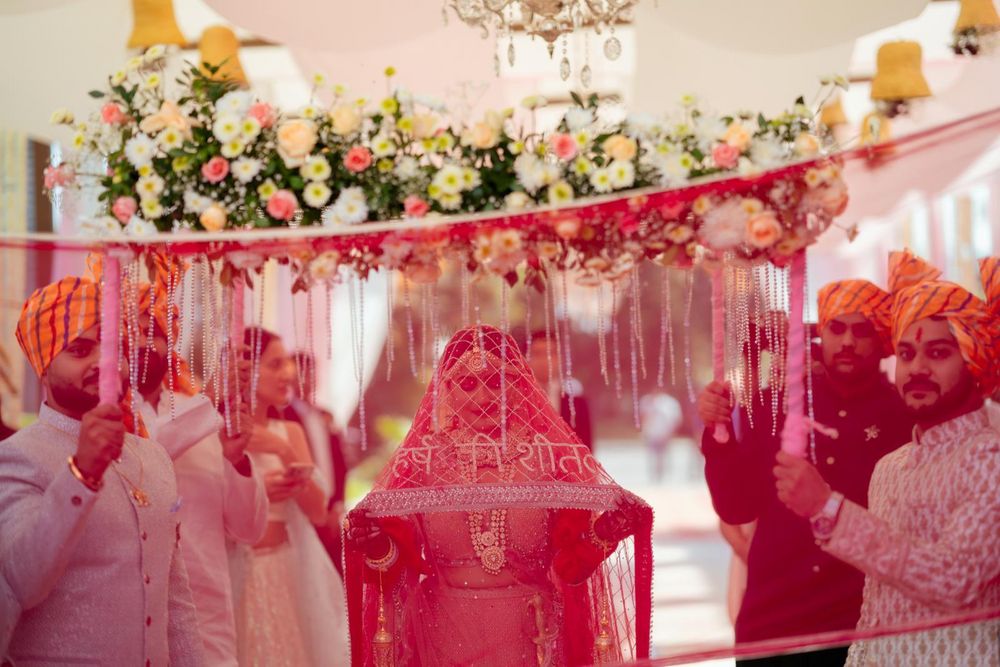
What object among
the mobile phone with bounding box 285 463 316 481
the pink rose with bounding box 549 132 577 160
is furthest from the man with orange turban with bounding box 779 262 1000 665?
the mobile phone with bounding box 285 463 316 481

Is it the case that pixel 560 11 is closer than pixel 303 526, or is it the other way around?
pixel 560 11

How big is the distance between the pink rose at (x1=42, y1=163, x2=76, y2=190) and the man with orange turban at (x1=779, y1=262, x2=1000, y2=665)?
1.94m

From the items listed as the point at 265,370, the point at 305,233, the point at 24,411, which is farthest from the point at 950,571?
the point at 24,411

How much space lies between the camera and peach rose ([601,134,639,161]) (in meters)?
2.92

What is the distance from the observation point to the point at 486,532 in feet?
10.8

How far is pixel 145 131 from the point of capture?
9.80 feet

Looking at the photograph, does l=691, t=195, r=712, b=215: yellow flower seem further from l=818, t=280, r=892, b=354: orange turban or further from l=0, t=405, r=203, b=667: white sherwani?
l=0, t=405, r=203, b=667: white sherwani

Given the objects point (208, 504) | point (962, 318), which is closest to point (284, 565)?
point (208, 504)

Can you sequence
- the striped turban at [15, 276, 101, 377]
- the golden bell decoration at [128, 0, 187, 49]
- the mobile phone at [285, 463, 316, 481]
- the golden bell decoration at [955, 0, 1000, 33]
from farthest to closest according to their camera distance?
the mobile phone at [285, 463, 316, 481] < the golden bell decoration at [955, 0, 1000, 33] < the golden bell decoration at [128, 0, 187, 49] < the striped turban at [15, 276, 101, 377]

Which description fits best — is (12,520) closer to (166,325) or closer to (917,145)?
(166,325)

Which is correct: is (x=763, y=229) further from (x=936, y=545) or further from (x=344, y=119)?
(x=344, y=119)

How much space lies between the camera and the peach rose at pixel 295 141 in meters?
2.92

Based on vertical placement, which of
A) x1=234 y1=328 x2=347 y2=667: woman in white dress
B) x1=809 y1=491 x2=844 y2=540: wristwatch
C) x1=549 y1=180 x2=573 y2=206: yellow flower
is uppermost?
x1=549 y1=180 x2=573 y2=206: yellow flower

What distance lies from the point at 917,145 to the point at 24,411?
2.82m
